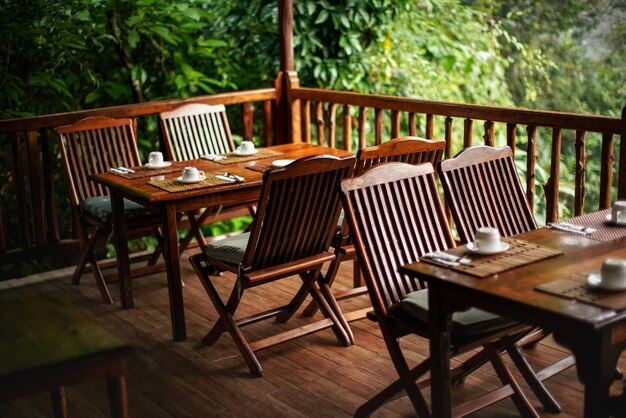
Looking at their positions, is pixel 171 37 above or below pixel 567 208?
above

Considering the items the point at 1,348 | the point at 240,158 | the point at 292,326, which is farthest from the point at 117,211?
the point at 1,348

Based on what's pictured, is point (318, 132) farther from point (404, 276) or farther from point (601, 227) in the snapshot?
point (601, 227)

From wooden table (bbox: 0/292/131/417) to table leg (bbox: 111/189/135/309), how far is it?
2.30 meters

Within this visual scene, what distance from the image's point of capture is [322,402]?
145 inches

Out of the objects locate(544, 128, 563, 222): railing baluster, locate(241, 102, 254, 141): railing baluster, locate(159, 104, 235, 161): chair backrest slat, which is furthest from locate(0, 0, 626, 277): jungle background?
locate(544, 128, 563, 222): railing baluster

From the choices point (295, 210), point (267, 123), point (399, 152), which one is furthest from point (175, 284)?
point (267, 123)

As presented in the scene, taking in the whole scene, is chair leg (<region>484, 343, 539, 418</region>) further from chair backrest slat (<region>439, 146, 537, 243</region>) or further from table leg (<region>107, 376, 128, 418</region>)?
table leg (<region>107, 376, 128, 418</region>)

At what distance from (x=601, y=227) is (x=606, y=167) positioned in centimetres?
107

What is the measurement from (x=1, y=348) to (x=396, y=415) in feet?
5.89

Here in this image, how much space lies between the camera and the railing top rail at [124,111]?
5363 mm

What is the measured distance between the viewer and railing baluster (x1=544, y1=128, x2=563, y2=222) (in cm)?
457

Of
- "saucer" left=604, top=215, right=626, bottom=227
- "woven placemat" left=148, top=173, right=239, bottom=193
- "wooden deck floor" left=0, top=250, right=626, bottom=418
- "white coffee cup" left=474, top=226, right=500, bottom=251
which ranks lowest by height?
"wooden deck floor" left=0, top=250, right=626, bottom=418

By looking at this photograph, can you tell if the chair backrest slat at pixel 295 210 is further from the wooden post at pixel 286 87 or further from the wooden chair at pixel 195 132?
the wooden post at pixel 286 87

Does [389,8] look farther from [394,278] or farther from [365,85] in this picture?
[394,278]
